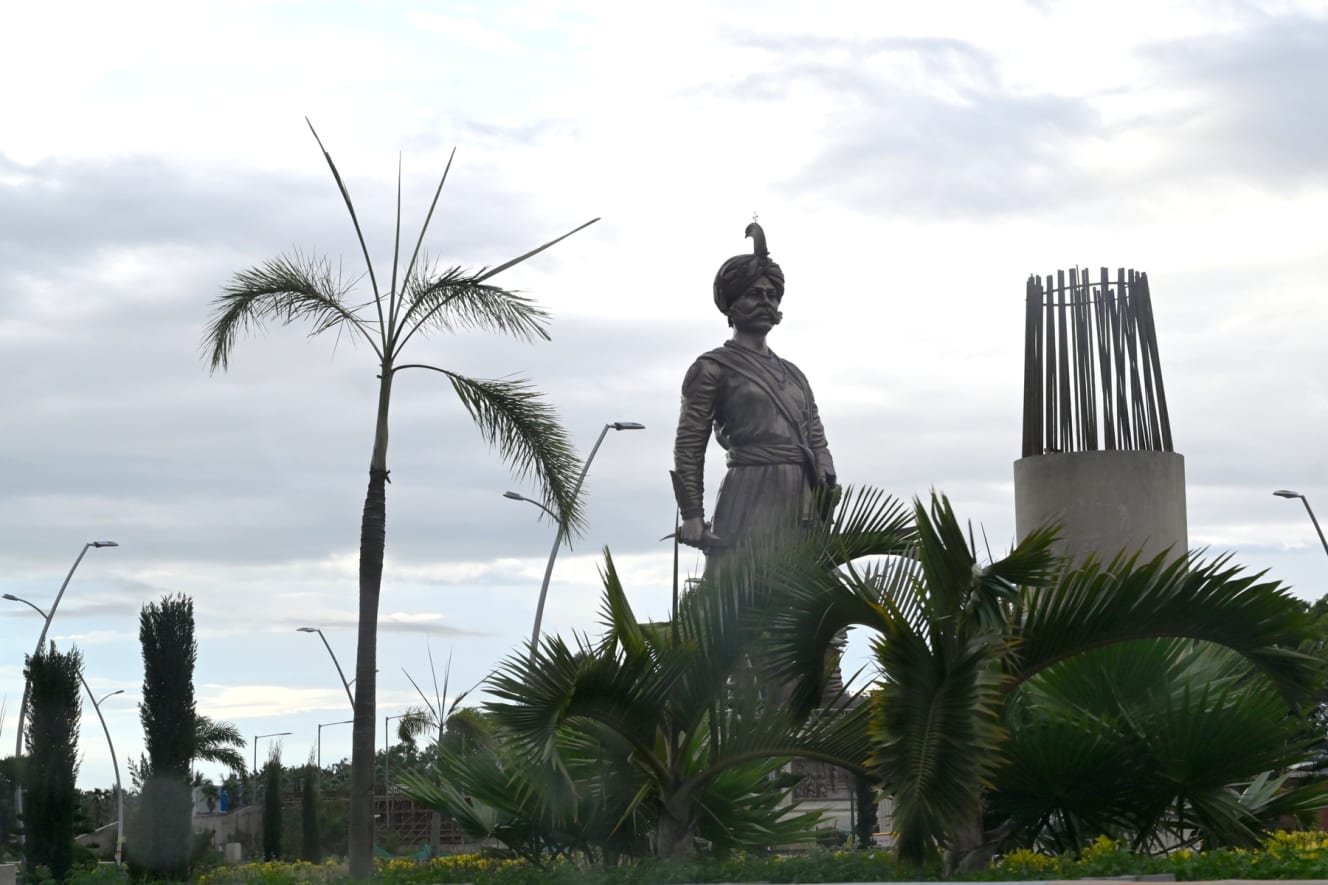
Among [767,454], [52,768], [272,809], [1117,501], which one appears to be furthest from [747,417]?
[272,809]

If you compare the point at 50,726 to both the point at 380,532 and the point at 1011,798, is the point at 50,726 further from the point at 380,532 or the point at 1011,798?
the point at 1011,798

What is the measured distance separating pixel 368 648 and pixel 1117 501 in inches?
220

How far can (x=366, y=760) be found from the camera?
42.2 ft

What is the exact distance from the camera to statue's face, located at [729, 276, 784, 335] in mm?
11680

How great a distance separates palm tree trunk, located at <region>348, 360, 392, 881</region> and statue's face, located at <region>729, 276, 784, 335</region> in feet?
10.7

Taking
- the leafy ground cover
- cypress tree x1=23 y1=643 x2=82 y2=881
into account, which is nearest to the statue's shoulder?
the leafy ground cover

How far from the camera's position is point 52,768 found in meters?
17.6

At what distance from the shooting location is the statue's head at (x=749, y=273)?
1166 centimetres

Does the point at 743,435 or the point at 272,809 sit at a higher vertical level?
the point at 743,435

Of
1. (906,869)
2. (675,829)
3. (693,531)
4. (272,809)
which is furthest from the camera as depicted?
(272,809)

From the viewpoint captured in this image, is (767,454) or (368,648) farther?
(368,648)

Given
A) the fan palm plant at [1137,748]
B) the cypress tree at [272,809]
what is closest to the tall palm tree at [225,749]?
the cypress tree at [272,809]

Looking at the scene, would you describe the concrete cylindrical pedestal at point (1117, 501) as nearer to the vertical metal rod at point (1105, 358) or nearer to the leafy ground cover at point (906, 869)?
the vertical metal rod at point (1105, 358)

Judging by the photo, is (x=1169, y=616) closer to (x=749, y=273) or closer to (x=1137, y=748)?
(x=1137, y=748)
